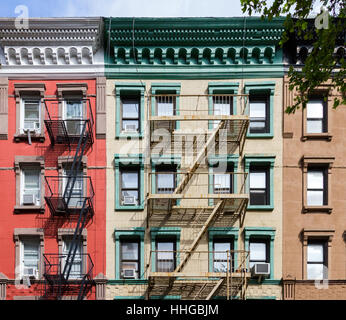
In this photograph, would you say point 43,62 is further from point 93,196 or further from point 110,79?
point 93,196

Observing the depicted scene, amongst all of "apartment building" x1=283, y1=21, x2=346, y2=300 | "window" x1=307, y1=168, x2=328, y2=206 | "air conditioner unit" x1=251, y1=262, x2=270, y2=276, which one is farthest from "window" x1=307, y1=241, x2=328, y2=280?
"air conditioner unit" x1=251, y1=262, x2=270, y2=276

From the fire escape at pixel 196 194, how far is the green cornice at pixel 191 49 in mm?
977

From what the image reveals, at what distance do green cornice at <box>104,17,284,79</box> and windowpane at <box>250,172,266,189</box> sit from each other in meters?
3.43

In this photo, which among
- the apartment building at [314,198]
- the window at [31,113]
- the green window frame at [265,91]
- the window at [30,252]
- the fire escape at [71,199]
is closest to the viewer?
the fire escape at [71,199]

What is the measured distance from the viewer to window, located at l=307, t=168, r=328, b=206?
56.7ft

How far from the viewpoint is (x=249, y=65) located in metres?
17.8

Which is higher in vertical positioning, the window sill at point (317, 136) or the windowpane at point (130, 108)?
the windowpane at point (130, 108)

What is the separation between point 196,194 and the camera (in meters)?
17.3

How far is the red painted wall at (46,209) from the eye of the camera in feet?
55.8

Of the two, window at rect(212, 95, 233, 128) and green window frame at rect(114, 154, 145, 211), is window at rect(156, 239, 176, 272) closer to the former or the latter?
green window frame at rect(114, 154, 145, 211)

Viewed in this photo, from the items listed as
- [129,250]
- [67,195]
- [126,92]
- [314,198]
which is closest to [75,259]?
[129,250]

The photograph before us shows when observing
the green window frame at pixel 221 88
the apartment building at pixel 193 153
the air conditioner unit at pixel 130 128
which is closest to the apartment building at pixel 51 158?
the apartment building at pixel 193 153

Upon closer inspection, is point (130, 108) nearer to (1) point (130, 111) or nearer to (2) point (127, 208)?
(1) point (130, 111)

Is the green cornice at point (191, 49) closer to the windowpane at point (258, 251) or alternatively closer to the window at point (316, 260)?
the windowpane at point (258, 251)
